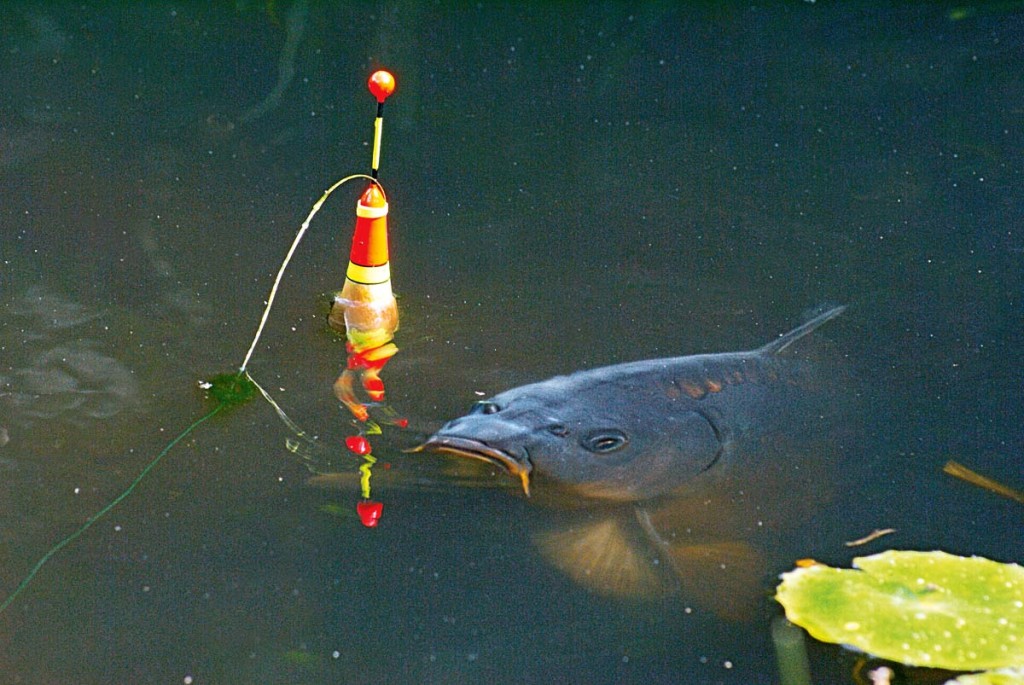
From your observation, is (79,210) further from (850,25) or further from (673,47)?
(850,25)

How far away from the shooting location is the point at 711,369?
3074 millimetres

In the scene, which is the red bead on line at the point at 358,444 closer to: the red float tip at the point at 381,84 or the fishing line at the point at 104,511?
the fishing line at the point at 104,511

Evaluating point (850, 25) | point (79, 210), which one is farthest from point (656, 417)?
point (850, 25)

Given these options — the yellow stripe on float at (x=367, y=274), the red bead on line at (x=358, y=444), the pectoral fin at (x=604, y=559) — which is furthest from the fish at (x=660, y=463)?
the yellow stripe on float at (x=367, y=274)

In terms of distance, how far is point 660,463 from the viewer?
2846 millimetres

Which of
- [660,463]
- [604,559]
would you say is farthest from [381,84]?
[604,559]

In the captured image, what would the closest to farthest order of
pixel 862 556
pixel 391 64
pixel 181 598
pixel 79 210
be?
pixel 181 598 → pixel 862 556 → pixel 79 210 → pixel 391 64

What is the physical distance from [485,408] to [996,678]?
123 cm

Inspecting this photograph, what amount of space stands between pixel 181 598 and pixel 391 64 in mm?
2819

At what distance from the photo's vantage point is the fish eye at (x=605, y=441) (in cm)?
281

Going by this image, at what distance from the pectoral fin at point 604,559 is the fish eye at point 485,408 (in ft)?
1.05

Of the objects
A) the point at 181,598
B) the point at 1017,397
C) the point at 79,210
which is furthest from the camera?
the point at 79,210

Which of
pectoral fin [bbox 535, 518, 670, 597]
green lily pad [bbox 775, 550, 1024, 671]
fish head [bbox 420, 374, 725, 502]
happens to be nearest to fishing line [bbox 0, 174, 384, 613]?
fish head [bbox 420, 374, 725, 502]

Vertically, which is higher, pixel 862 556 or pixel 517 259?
pixel 517 259
